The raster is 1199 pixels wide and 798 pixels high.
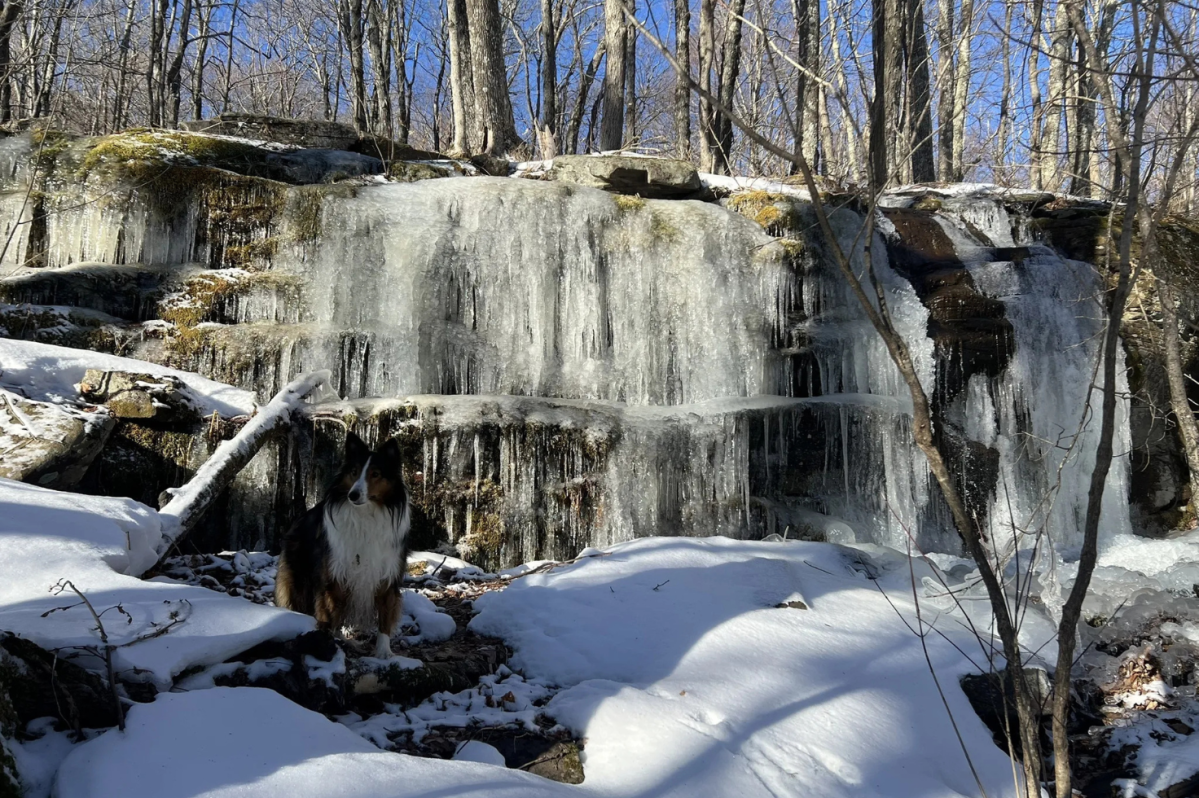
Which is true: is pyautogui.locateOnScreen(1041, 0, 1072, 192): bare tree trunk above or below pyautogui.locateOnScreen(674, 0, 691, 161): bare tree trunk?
below

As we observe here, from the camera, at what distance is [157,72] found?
17609mm

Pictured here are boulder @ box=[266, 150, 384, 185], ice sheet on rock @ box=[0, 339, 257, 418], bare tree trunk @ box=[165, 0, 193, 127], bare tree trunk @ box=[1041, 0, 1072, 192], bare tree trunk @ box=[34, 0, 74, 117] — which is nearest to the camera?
bare tree trunk @ box=[1041, 0, 1072, 192]

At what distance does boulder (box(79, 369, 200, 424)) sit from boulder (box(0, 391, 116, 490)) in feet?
0.80

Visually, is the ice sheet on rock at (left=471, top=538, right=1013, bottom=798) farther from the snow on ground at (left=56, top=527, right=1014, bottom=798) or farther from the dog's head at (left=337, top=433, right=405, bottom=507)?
the dog's head at (left=337, top=433, right=405, bottom=507)

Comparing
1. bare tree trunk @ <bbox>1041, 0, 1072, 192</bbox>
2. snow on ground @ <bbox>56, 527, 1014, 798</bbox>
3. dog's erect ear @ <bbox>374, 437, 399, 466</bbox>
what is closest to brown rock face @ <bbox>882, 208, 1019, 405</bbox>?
bare tree trunk @ <bbox>1041, 0, 1072, 192</bbox>

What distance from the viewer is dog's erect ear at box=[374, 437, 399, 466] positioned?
12.8ft

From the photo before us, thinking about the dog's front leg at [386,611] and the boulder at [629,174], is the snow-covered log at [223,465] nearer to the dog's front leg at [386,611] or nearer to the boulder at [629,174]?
the dog's front leg at [386,611]

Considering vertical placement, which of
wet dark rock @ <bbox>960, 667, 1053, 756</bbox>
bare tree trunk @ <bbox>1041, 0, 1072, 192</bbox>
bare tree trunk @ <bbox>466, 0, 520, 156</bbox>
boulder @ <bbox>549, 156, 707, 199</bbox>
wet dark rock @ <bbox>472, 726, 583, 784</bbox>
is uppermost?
bare tree trunk @ <bbox>466, 0, 520, 156</bbox>

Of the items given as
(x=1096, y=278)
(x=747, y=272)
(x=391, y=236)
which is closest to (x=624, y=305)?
(x=747, y=272)

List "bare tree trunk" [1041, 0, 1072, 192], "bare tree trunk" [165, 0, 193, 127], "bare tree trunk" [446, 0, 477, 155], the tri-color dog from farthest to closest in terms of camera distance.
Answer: "bare tree trunk" [165, 0, 193, 127], "bare tree trunk" [446, 0, 477, 155], the tri-color dog, "bare tree trunk" [1041, 0, 1072, 192]

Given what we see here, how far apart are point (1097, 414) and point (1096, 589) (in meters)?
3.13

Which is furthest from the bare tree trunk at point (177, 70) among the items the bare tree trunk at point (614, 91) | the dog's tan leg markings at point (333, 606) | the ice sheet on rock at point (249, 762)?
the ice sheet on rock at point (249, 762)

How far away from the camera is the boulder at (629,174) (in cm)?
1063

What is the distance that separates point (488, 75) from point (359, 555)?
34.9ft
